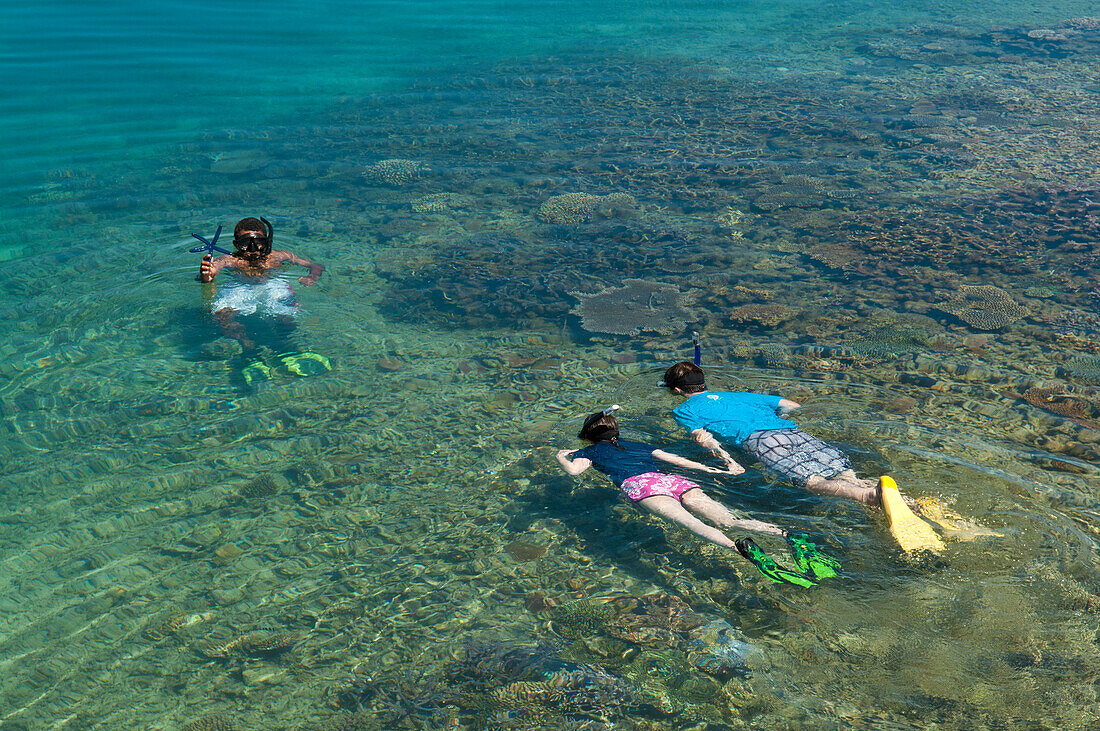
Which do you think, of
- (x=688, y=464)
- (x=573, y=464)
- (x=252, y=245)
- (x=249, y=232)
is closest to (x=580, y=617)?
(x=573, y=464)

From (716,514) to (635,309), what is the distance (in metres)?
4.53

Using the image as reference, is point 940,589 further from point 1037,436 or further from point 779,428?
point 1037,436

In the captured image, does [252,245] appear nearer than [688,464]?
No

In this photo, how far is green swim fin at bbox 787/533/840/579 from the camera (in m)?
5.70

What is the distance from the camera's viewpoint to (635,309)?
406 inches

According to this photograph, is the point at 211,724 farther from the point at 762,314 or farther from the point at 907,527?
the point at 762,314

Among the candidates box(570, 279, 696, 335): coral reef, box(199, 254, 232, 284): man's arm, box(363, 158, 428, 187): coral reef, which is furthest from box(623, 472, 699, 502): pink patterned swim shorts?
box(363, 158, 428, 187): coral reef

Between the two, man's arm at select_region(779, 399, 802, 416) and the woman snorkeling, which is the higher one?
man's arm at select_region(779, 399, 802, 416)

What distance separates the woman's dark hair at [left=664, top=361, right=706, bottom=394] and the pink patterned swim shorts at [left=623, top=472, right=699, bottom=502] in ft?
4.88

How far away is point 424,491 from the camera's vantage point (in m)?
7.33

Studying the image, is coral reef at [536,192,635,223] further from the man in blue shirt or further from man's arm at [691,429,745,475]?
man's arm at [691,429,745,475]

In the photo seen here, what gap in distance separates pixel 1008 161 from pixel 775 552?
12.4 m

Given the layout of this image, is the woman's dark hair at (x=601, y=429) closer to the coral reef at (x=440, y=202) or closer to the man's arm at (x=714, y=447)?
the man's arm at (x=714, y=447)

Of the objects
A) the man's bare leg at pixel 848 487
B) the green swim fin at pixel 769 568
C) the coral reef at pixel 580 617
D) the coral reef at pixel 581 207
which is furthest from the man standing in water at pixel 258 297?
the man's bare leg at pixel 848 487
